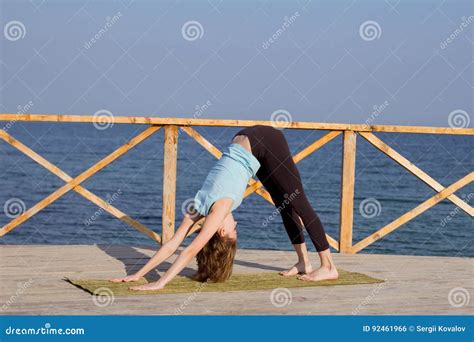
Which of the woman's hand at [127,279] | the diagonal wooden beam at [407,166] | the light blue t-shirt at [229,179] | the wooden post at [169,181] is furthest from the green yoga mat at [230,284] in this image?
the diagonal wooden beam at [407,166]

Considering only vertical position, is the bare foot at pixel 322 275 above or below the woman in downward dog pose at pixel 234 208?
below

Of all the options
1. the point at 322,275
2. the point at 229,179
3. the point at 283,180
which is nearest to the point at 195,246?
the point at 229,179

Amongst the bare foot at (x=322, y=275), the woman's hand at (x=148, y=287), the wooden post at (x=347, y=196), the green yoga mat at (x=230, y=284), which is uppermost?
the wooden post at (x=347, y=196)

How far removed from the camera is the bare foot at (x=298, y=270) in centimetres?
571

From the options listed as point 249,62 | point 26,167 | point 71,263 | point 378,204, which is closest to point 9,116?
point 71,263

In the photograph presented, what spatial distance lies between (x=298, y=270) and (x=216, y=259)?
749 millimetres

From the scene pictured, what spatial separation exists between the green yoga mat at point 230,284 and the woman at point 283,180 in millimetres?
116

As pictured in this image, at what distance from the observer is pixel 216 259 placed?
521 cm

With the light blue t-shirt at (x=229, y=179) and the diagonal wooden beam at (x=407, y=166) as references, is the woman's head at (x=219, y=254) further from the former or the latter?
the diagonal wooden beam at (x=407, y=166)

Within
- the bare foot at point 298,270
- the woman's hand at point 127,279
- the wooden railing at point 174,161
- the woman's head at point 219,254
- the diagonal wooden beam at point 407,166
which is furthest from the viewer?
the diagonal wooden beam at point 407,166

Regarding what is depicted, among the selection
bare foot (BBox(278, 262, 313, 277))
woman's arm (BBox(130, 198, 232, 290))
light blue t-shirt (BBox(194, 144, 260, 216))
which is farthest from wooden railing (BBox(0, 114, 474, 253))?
woman's arm (BBox(130, 198, 232, 290))

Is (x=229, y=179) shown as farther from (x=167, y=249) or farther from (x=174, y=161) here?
(x=174, y=161)

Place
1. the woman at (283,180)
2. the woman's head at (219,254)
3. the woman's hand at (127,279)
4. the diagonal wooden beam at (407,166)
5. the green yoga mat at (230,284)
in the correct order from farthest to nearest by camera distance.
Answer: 1. the diagonal wooden beam at (407,166)
2. the woman at (283,180)
3. the woman's hand at (127,279)
4. the woman's head at (219,254)
5. the green yoga mat at (230,284)
